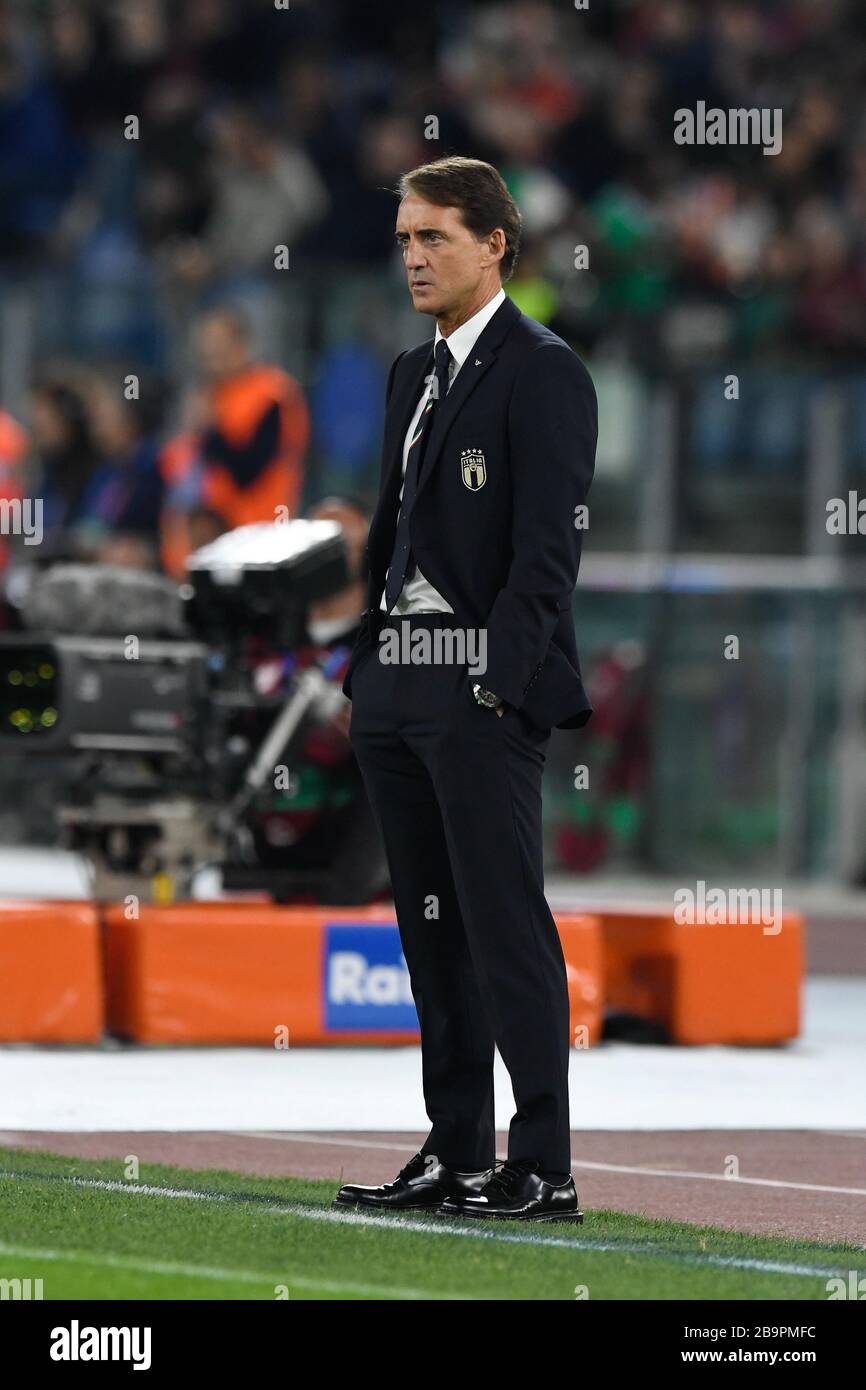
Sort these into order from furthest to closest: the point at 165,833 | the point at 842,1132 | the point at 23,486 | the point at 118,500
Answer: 1. the point at 23,486
2. the point at 118,500
3. the point at 165,833
4. the point at 842,1132

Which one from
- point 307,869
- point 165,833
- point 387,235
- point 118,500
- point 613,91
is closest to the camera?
point 165,833

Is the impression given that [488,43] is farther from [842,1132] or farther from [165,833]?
[842,1132]

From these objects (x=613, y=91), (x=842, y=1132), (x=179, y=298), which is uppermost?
(x=613, y=91)

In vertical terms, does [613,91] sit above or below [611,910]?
above

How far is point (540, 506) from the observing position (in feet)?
18.4

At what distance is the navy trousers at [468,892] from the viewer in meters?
5.68

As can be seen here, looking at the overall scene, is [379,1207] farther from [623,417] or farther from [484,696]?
[623,417]

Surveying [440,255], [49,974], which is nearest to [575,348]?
[49,974]

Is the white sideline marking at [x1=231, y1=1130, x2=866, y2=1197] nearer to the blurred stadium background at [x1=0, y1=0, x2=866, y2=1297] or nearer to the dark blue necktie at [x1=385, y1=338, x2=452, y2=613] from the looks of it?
the blurred stadium background at [x1=0, y1=0, x2=866, y2=1297]

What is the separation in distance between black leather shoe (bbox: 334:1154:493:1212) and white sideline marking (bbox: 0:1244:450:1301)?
0.82m

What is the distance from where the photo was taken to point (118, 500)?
14.0 meters
